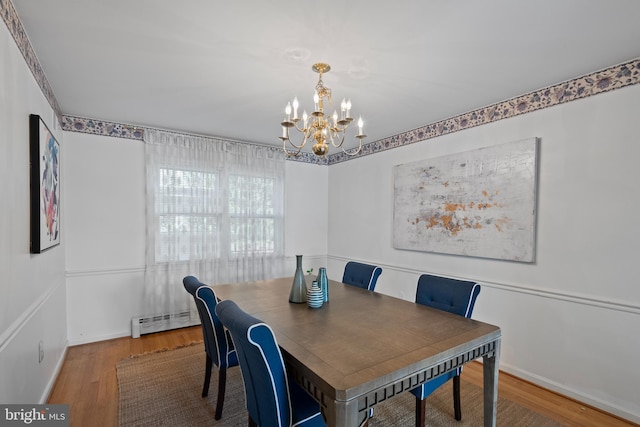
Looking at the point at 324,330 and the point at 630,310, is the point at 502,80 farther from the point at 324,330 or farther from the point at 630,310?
the point at 324,330

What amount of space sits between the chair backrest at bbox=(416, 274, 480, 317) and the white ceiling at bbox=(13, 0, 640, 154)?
1.51 metres

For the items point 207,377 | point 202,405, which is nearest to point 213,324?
point 207,377

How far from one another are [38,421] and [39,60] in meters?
2.23

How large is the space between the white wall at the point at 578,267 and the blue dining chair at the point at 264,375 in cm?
210

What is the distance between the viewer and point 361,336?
5.05ft

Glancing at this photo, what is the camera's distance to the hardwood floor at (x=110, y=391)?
6.75 feet

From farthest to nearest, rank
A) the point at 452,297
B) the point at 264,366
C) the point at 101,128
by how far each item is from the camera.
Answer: the point at 101,128, the point at 452,297, the point at 264,366

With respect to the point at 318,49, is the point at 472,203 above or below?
below

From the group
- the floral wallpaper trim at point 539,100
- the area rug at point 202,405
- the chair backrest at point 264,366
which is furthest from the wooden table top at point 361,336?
the floral wallpaper trim at point 539,100

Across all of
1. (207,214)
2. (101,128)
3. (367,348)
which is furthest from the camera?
(207,214)

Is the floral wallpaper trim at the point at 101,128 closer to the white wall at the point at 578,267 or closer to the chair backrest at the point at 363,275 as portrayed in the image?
the chair backrest at the point at 363,275

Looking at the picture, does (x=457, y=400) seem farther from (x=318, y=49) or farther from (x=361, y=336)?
(x=318, y=49)

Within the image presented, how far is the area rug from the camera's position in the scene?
2.02 metres

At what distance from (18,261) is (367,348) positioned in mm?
1892
